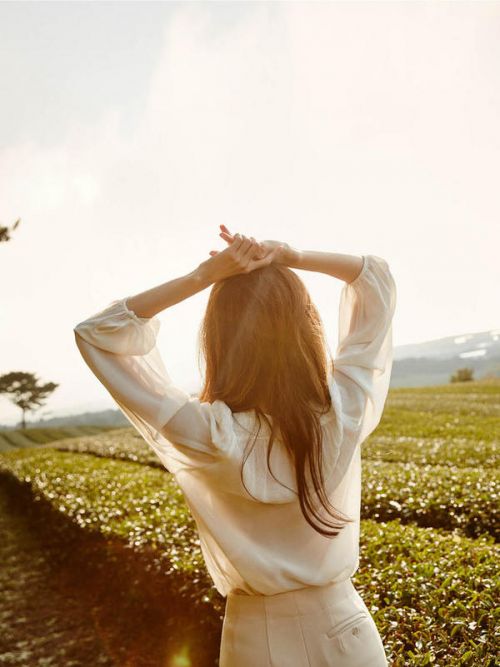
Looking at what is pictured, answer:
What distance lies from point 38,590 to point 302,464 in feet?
24.3

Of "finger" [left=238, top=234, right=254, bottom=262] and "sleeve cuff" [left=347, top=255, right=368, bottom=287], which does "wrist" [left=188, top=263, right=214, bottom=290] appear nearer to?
"finger" [left=238, top=234, right=254, bottom=262]

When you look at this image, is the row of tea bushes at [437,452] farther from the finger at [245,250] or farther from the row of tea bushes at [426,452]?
the finger at [245,250]

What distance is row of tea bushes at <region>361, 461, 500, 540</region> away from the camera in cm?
655

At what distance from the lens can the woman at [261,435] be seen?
1.79m

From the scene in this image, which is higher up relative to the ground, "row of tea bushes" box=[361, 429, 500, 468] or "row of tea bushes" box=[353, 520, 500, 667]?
"row of tea bushes" box=[353, 520, 500, 667]

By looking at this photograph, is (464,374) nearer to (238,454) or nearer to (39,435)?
(39,435)

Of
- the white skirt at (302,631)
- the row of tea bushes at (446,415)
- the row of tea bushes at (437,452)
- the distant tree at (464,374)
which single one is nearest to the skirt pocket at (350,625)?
the white skirt at (302,631)

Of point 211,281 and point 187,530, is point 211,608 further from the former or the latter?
point 211,281

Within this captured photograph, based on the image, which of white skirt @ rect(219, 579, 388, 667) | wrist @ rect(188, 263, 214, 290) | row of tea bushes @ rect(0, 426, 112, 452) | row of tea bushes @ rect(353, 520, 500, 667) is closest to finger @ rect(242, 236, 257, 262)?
wrist @ rect(188, 263, 214, 290)

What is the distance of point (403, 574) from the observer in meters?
4.32

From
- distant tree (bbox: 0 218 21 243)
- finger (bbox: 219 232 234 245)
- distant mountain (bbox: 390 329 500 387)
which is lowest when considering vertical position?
distant mountain (bbox: 390 329 500 387)

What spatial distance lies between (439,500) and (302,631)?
5.62 m

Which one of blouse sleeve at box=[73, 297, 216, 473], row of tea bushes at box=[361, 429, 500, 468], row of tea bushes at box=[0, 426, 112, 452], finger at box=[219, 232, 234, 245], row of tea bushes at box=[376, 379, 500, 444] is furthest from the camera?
row of tea bushes at box=[0, 426, 112, 452]

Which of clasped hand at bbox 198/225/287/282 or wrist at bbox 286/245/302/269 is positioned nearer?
clasped hand at bbox 198/225/287/282
